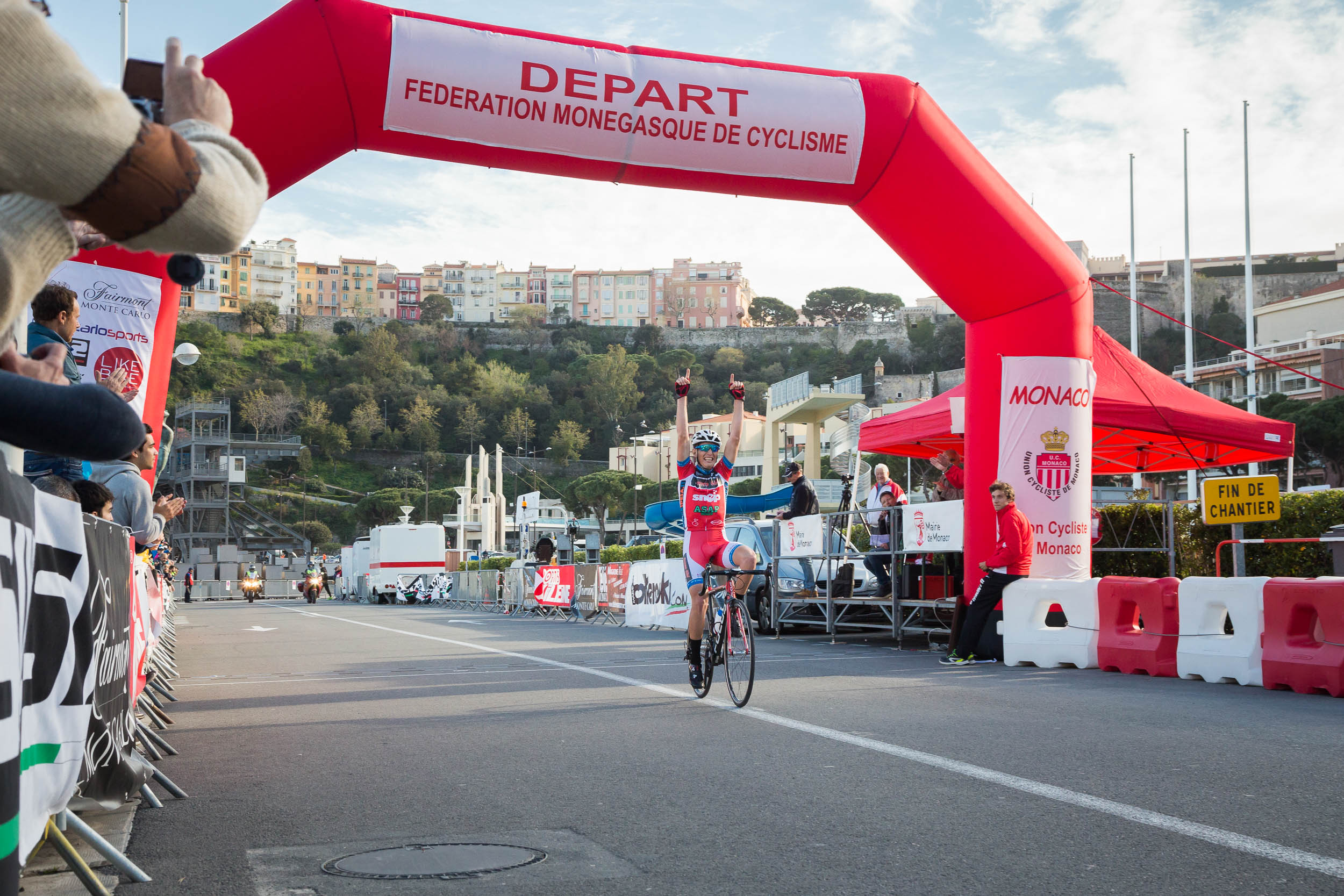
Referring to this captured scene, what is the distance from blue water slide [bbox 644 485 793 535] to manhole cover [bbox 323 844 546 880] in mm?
17980

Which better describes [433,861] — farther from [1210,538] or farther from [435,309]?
[435,309]

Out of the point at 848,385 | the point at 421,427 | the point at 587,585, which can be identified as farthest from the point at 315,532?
the point at 587,585

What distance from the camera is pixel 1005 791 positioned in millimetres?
5082

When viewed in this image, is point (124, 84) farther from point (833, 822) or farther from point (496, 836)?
point (833, 822)

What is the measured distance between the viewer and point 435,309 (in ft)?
601

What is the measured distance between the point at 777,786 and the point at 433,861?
1803 mm

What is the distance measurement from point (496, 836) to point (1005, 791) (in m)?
2.14

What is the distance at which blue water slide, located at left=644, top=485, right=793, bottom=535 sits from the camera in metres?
22.6

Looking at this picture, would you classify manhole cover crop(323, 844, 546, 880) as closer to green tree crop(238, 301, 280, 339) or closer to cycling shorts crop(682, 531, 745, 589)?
cycling shorts crop(682, 531, 745, 589)

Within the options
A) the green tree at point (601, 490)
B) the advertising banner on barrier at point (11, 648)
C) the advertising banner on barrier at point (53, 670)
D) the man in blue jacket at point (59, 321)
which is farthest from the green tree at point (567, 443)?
the advertising banner on barrier at point (11, 648)

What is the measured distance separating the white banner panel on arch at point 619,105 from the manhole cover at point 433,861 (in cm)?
793

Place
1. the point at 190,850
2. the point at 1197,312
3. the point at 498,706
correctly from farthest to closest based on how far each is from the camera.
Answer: the point at 1197,312 < the point at 498,706 < the point at 190,850

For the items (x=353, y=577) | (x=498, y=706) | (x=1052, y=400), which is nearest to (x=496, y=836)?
(x=498, y=706)

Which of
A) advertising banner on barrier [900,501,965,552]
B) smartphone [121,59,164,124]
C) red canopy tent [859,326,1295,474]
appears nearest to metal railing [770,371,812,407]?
red canopy tent [859,326,1295,474]
